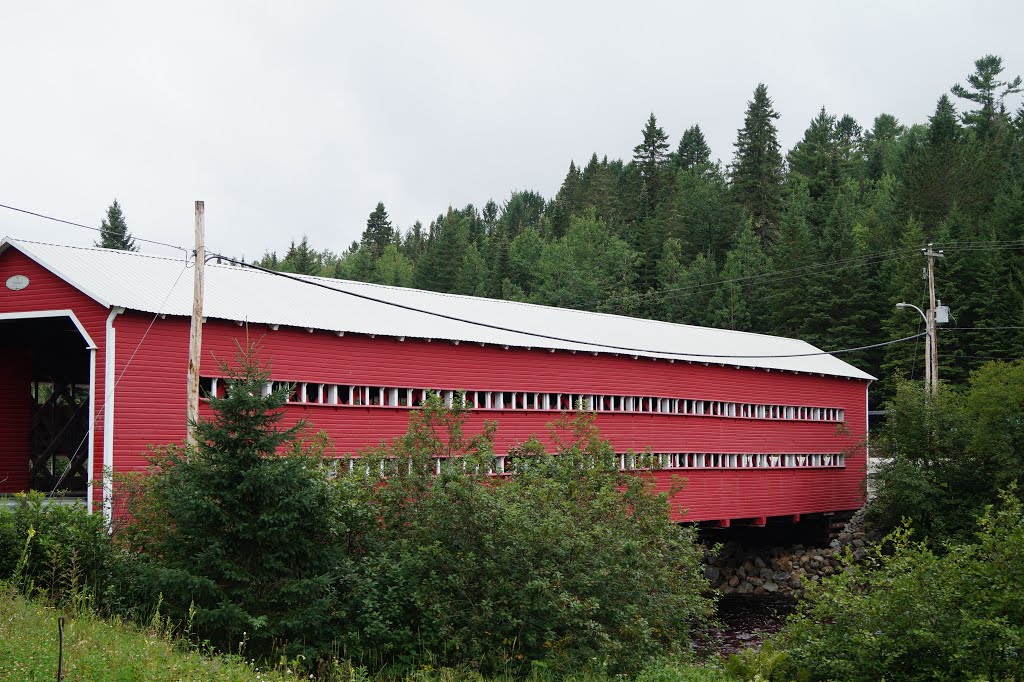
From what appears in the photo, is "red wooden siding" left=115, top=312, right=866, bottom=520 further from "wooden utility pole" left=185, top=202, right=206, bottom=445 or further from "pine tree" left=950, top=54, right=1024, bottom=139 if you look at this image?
"pine tree" left=950, top=54, right=1024, bottom=139

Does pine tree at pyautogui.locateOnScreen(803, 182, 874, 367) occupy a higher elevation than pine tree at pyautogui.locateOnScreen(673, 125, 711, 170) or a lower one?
lower

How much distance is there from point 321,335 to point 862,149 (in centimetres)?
10348

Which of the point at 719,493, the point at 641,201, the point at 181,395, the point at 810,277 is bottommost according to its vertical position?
the point at 719,493

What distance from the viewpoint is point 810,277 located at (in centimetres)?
5928

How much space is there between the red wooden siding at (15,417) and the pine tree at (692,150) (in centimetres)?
8761

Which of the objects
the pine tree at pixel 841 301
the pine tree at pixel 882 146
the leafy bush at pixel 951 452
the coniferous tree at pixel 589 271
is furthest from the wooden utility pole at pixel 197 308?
the pine tree at pixel 882 146

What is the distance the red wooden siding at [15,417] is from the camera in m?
26.0

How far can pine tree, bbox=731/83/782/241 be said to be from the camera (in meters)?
80.5

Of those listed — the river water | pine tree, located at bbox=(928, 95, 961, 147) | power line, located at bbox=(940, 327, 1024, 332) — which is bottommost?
the river water

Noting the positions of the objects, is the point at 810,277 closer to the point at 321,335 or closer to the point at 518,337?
the point at 518,337

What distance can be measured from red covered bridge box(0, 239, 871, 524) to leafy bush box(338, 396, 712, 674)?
195 inches

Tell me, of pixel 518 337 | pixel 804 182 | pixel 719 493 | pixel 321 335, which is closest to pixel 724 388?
pixel 719 493

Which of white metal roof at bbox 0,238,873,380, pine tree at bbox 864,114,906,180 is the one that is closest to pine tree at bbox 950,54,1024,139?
pine tree at bbox 864,114,906,180

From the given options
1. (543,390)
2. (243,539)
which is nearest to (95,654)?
(243,539)
